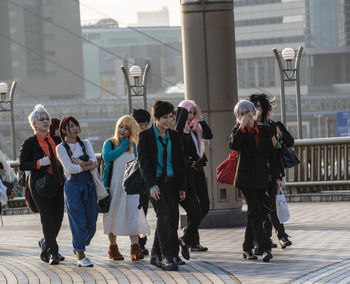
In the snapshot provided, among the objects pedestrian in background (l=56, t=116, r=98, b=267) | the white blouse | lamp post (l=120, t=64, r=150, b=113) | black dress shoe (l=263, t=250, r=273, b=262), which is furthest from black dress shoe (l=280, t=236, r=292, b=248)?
lamp post (l=120, t=64, r=150, b=113)

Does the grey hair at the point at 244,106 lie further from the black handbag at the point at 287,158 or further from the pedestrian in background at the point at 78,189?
the pedestrian in background at the point at 78,189

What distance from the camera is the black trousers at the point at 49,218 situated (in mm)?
8328

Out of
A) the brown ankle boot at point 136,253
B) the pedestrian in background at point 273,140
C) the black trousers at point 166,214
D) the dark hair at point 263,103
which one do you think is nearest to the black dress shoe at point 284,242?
the pedestrian in background at point 273,140

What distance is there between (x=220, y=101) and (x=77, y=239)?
12.7ft

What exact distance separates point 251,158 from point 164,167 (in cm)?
82

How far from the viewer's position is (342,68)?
139 m

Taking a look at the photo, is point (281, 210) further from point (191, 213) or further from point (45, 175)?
point (45, 175)

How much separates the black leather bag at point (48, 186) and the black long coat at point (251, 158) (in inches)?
65.6

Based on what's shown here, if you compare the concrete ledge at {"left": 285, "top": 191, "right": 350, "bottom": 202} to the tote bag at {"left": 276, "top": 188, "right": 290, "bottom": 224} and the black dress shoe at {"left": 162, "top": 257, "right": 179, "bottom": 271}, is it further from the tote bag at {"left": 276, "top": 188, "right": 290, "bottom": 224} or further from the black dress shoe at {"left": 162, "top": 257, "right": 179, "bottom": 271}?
the black dress shoe at {"left": 162, "top": 257, "right": 179, "bottom": 271}

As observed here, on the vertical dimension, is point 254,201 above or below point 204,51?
below

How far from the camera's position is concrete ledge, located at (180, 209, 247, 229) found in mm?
11047

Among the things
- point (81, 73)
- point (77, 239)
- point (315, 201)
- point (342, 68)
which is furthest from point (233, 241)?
point (81, 73)

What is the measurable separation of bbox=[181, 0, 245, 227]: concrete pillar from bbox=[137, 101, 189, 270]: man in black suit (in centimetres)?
381

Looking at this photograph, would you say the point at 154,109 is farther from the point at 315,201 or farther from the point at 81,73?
the point at 81,73
